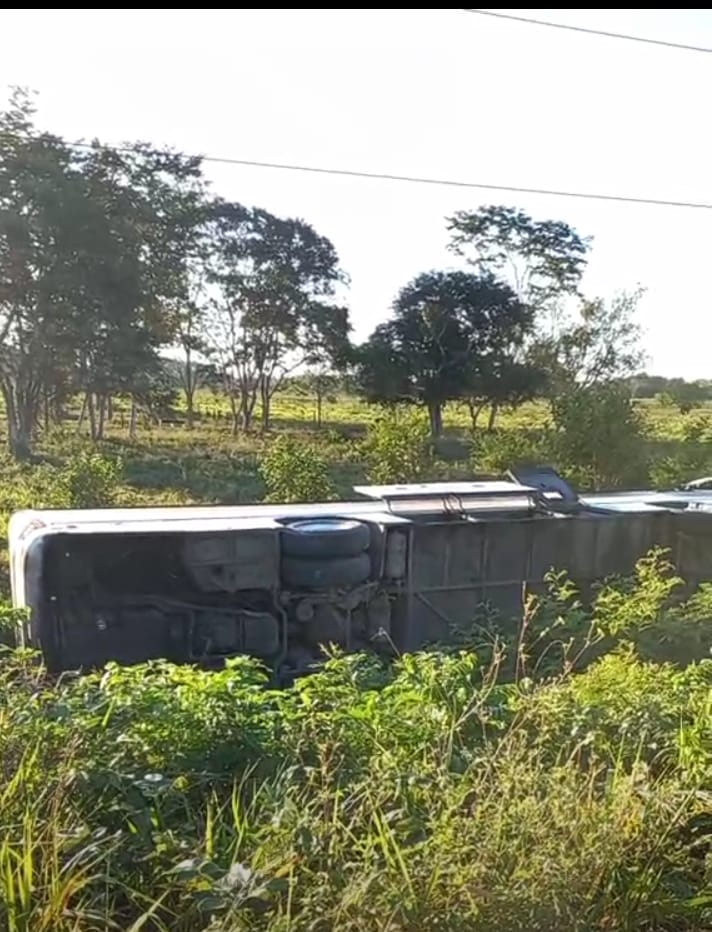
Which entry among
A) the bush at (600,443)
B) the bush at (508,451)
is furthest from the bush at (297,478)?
the bush at (600,443)

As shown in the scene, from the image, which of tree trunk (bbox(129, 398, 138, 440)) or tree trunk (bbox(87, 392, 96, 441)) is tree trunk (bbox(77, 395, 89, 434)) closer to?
tree trunk (bbox(87, 392, 96, 441))

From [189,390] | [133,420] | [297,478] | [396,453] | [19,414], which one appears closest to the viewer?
[297,478]

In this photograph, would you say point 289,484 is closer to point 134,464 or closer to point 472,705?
point 134,464

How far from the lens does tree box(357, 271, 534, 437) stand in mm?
18984

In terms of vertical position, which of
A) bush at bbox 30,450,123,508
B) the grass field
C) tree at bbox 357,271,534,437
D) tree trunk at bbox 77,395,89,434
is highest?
tree at bbox 357,271,534,437

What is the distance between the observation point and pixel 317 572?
5.89 meters

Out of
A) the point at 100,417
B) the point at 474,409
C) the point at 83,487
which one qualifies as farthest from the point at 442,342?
the point at 83,487

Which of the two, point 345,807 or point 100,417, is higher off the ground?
point 345,807

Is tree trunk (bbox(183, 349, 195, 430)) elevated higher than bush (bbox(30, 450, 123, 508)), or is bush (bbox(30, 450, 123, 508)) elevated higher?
tree trunk (bbox(183, 349, 195, 430))

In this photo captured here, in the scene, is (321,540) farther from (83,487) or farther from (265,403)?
(265,403)

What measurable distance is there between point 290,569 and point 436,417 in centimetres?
1297

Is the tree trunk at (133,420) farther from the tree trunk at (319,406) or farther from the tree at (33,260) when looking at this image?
the tree trunk at (319,406)

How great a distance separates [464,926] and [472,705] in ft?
3.49

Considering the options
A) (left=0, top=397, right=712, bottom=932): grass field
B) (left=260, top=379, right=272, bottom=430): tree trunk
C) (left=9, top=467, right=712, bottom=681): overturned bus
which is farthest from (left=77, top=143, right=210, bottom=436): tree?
(left=0, top=397, right=712, bottom=932): grass field
